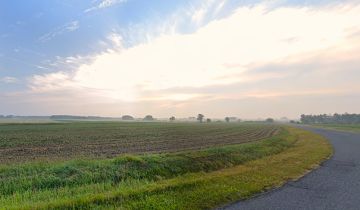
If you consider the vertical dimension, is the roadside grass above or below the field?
below

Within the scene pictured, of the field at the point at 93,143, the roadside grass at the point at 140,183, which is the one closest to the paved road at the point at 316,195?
the roadside grass at the point at 140,183

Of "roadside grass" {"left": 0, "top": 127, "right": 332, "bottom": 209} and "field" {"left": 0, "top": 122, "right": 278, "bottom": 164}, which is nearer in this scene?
"roadside grass" {"left": 0, "top": 127, "right": 332, "bottom": 209}

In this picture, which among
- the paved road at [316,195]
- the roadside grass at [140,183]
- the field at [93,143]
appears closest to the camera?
the paved road at [316,195]

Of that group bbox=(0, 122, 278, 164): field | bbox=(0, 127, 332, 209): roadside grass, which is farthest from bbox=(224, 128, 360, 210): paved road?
bbox=(0, 122, 278, 164): field

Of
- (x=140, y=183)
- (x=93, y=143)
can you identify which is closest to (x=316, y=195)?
(x=140, y=183)

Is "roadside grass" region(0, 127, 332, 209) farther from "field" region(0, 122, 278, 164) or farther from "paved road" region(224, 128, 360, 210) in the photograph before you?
"field" region(0, 122, 278, 164)

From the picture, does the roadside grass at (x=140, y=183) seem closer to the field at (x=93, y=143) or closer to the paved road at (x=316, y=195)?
the paved road at (x=316, y=195)

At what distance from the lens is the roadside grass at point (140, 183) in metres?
8.37

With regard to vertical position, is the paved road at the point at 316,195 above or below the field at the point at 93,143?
below

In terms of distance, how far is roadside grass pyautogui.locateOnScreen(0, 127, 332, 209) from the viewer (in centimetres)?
837

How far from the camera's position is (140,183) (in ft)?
38.2

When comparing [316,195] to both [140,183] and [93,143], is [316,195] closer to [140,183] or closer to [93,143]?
[140,183]

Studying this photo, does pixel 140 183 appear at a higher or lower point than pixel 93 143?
lower

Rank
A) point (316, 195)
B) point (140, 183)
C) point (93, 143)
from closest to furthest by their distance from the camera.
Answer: point (316, 195), point (140, 183), point (93, 143)
